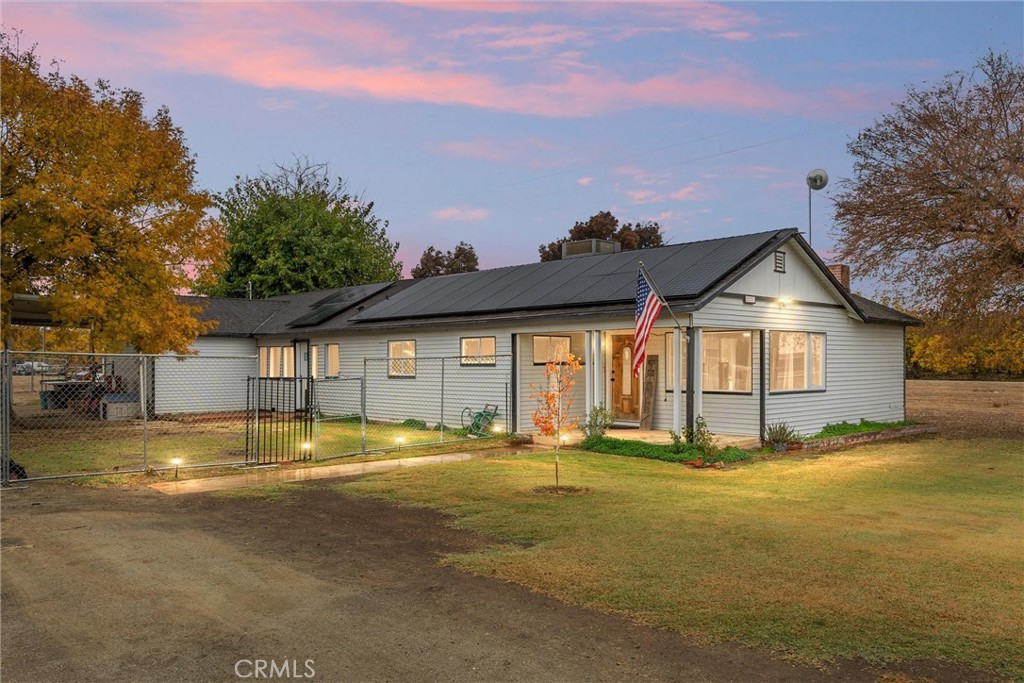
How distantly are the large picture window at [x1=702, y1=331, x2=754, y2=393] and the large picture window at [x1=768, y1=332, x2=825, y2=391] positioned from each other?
2.05 feet

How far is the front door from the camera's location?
780 inches

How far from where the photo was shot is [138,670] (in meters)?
4.90

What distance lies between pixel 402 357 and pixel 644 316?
29.8 ft

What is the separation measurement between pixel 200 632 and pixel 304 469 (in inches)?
321

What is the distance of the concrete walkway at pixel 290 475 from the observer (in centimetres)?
1177

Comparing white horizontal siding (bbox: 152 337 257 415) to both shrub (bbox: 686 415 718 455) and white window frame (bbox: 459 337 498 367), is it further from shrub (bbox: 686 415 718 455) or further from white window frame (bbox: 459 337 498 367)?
shrub (bbox: 686 415 718 455)

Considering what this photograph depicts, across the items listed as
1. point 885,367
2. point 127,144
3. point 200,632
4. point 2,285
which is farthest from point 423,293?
point 200,632

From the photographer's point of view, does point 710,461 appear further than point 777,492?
Yes

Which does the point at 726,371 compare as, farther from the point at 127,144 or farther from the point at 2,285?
the point at 2,285

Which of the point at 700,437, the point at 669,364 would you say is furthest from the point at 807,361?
the point at 700,437

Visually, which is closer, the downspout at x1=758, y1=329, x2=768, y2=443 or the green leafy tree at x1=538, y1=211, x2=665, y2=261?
the downspout at x1=758, y1=329, x2=768, y2=443

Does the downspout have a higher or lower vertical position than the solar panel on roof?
lower

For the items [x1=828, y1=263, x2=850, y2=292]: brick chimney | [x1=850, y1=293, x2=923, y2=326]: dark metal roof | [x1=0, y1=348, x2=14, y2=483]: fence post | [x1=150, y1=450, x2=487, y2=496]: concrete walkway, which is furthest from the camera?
[x1=828, y1=263, x2=850, y2=292]: brick chimney

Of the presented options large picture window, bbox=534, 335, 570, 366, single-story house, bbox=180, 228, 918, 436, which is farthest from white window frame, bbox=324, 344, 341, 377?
large picture window, bbox=534, 335, 570, 366
